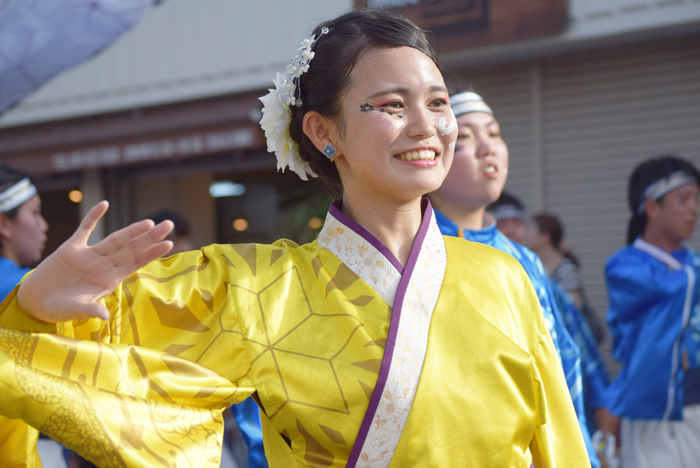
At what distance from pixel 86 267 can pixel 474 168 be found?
131 cm

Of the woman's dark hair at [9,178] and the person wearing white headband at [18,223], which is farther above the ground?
the woman's dark hair at [9,178]

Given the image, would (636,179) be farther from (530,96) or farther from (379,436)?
(379,436)

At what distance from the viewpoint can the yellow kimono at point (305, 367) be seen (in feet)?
3.78

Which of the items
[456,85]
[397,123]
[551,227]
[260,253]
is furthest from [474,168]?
[551,227]

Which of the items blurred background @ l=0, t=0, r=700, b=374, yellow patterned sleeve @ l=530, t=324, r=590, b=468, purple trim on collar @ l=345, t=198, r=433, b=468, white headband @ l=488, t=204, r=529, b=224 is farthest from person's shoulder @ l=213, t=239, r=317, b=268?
white headband @ l=488, t=204, r=529, b=224

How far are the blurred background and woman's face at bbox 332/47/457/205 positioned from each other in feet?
4.75

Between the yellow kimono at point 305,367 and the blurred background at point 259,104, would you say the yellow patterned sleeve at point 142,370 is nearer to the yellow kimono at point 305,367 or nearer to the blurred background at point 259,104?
the yellow kimono at point 305,367

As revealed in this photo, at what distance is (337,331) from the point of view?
4.29 feet

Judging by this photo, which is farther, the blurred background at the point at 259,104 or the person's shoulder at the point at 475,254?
the blurred background at the point at 259,104

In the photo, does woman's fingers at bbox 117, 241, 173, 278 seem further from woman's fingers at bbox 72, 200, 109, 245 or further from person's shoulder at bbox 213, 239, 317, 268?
person's shoulder at bbox 213, 239, 317, 268

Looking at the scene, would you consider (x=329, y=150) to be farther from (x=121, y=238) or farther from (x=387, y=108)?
(x=121, y=238)

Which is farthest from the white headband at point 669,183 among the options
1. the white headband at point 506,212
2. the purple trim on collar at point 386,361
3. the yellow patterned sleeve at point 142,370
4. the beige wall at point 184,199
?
the beige wall at point 184,199

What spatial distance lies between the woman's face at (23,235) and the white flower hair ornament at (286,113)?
1.54 metres

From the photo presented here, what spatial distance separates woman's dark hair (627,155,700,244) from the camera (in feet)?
11.0
